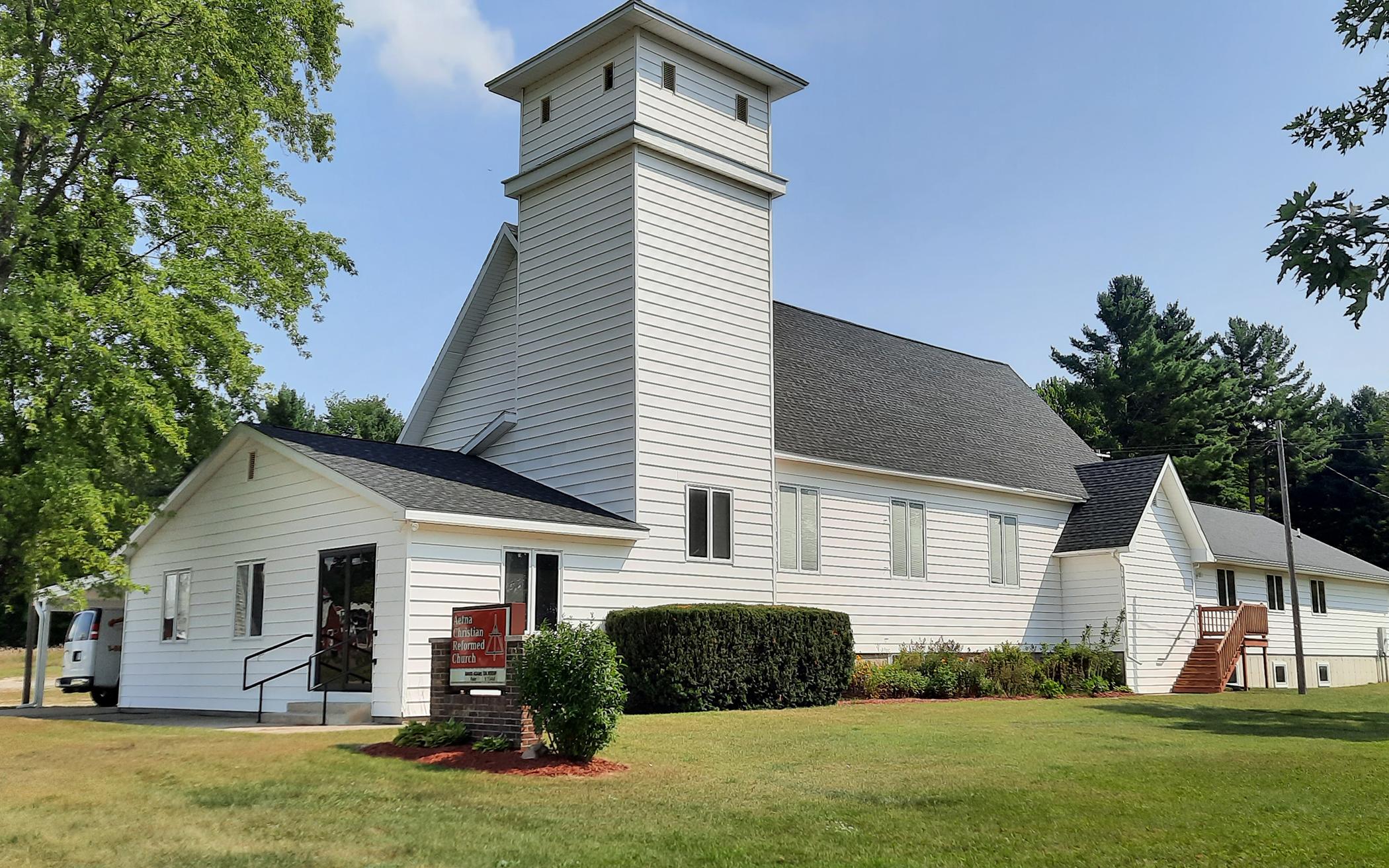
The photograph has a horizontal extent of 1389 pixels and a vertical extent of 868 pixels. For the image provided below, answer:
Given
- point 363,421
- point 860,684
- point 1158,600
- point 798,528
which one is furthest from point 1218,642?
point 363,421

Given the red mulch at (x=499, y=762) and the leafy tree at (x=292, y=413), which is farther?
the leafy tree at (x=292, y=413)

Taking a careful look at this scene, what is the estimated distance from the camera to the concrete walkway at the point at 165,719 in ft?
54.9

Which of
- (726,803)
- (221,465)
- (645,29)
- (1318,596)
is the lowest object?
(726,803)

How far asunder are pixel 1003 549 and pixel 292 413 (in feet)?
143

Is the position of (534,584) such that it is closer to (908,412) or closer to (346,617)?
(346,617)

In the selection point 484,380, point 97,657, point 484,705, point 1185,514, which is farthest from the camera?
point 1185,514

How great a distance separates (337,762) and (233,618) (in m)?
10.2

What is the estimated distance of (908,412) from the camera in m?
30.3

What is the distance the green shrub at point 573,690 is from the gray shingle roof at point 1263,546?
26.7m

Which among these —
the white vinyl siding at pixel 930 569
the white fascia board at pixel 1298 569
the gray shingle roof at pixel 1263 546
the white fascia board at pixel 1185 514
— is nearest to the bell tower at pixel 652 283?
the white vinyl siding at pixel 930 569

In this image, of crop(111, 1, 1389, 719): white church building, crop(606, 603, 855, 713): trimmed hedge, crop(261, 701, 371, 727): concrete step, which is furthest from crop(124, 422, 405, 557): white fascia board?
crop(606, 603, 855, 713): trimmed hedge

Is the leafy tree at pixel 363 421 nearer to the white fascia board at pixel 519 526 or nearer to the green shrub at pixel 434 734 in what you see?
the white fascia board at pixel 519 526

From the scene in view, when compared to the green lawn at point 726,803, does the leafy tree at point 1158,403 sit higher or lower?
higher

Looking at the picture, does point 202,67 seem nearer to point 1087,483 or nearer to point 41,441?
point 41,441
